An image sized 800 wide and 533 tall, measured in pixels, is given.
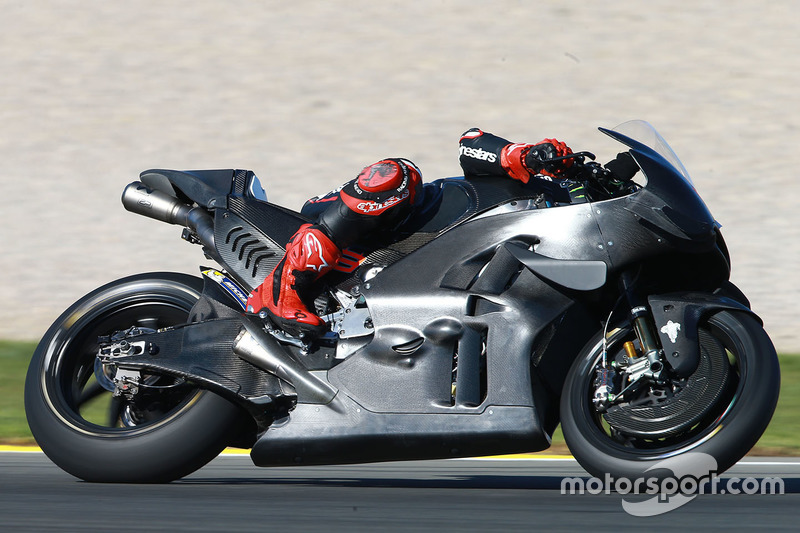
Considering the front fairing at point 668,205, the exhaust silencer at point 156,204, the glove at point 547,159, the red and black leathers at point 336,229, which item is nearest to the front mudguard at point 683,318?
→ the front fairing at point 668,205

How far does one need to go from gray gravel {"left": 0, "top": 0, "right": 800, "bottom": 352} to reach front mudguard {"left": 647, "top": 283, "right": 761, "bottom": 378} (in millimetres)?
7391

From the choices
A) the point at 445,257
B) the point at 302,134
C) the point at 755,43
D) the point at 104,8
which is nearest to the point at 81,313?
the point at 445,257

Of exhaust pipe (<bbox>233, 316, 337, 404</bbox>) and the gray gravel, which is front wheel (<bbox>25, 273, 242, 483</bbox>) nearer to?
exhaust pipe (<bbox>233, 316, 337, 404</bbox>)

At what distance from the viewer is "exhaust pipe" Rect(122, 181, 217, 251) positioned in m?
5.06

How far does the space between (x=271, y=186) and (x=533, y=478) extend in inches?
355

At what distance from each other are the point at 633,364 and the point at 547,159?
82 cm

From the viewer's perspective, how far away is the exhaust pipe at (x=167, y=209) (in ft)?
16.6

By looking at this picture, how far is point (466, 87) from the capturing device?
51.4ft

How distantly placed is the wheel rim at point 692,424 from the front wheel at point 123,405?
143 centimetres

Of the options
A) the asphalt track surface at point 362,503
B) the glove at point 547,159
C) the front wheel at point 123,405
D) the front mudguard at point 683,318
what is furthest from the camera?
the front wheel at point 123,405

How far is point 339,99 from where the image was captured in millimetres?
15539

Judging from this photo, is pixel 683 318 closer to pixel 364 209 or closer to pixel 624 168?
pixel 624 168

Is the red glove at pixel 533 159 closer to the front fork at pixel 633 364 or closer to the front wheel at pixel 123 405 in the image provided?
the front fork at pixel 633 364

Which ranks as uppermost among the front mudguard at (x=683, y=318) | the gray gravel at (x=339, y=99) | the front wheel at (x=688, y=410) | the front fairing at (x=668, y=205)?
the front fairing at (x=668, y=205)
